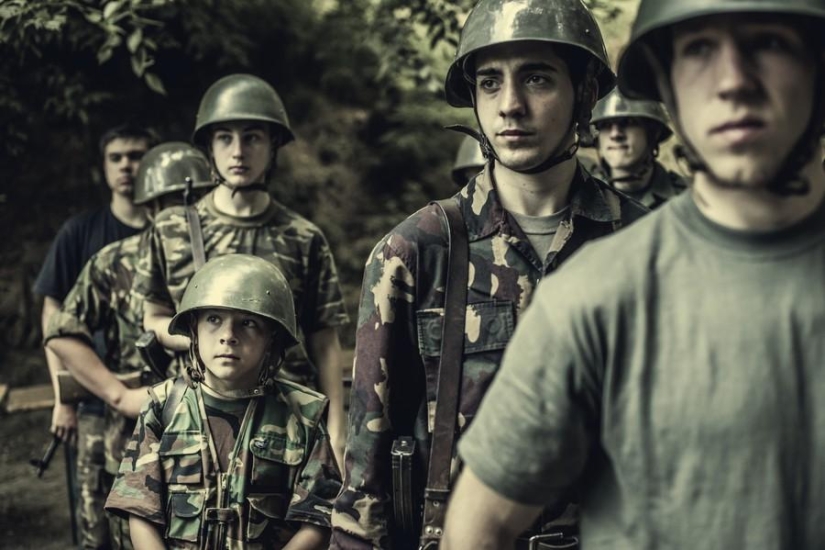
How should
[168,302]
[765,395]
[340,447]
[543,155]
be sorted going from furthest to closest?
1. [168,302]
2. [340,447]
3. [543,155]
4. [765,395]

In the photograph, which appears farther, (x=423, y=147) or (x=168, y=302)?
(x=423, y=147)

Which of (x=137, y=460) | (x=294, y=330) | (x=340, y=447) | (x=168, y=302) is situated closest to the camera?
(x=137, y=460)

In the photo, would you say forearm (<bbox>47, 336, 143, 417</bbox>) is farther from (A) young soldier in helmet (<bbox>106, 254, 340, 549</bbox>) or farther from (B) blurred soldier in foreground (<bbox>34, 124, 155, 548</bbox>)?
(A) young soldier in helmet (<bbox>106, 254, 340, 549</bbox>)

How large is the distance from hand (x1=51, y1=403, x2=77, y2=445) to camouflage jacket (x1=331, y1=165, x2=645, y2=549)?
11.2 ft

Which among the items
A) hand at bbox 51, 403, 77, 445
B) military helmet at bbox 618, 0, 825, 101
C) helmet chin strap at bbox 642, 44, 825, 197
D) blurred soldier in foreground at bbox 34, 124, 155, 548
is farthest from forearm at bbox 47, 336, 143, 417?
helmet chin strap at bbox 642, 44, 825, 197

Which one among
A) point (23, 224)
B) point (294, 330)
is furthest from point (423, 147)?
point (294, 330)

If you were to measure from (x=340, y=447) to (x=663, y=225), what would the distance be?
292 cm

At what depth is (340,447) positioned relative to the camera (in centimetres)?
442

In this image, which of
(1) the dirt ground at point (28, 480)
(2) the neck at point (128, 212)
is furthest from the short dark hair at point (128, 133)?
(1) the dirt ground at point (28, 480)

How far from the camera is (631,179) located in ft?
19.2

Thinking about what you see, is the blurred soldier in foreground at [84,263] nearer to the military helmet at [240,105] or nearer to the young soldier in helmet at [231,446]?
the military helmet at [240,105]

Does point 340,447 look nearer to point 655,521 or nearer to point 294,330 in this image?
point 294,330

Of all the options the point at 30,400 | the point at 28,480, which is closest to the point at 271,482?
the point at 30,400

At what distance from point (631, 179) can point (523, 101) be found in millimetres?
3139
